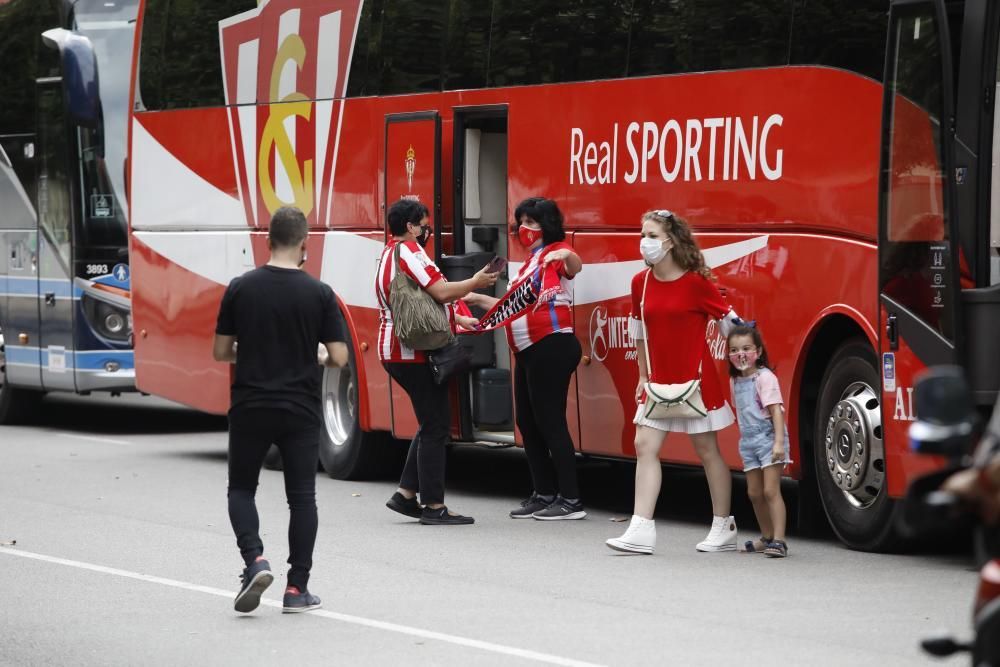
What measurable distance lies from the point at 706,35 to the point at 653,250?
146 cm

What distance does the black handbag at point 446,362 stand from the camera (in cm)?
1138

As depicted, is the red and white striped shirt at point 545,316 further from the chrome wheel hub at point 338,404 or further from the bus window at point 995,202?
the chrome wheel hub at point 338,404

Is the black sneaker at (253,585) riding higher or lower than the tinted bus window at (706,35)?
lower

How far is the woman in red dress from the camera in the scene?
33.0 feet

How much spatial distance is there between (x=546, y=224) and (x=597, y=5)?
4.30 ft

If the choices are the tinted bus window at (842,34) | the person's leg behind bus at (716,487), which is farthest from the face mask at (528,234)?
the tinted bus window at (842,34)

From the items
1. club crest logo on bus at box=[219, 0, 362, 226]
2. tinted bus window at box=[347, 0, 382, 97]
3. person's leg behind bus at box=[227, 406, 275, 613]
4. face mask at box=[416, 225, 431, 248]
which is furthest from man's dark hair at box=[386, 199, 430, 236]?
person's leg behind bus at box=[227, 406, 275, 613]

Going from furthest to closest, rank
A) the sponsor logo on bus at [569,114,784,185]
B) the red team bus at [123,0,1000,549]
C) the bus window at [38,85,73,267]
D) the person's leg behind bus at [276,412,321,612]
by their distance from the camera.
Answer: the bus window at [38,85,73,267]
the sponsor logo on bus at [569,114,784,185]
the red team bus at [123,0,1000,549]
the person's leg behind bus at [276,412,321,612]

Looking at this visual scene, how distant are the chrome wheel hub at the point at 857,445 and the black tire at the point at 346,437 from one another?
459cm

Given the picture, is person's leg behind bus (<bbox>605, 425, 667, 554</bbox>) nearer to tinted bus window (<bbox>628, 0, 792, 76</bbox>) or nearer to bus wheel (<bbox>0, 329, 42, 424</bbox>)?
tinted bus window (<bbox>628, 0, 792, 76</bbox>)

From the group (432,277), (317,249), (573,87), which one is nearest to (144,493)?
(317,249)

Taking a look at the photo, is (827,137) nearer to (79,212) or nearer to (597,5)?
(597,5)

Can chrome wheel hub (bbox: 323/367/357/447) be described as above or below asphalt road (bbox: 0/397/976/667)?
above

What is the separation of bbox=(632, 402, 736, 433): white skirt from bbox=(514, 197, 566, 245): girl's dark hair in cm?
167
